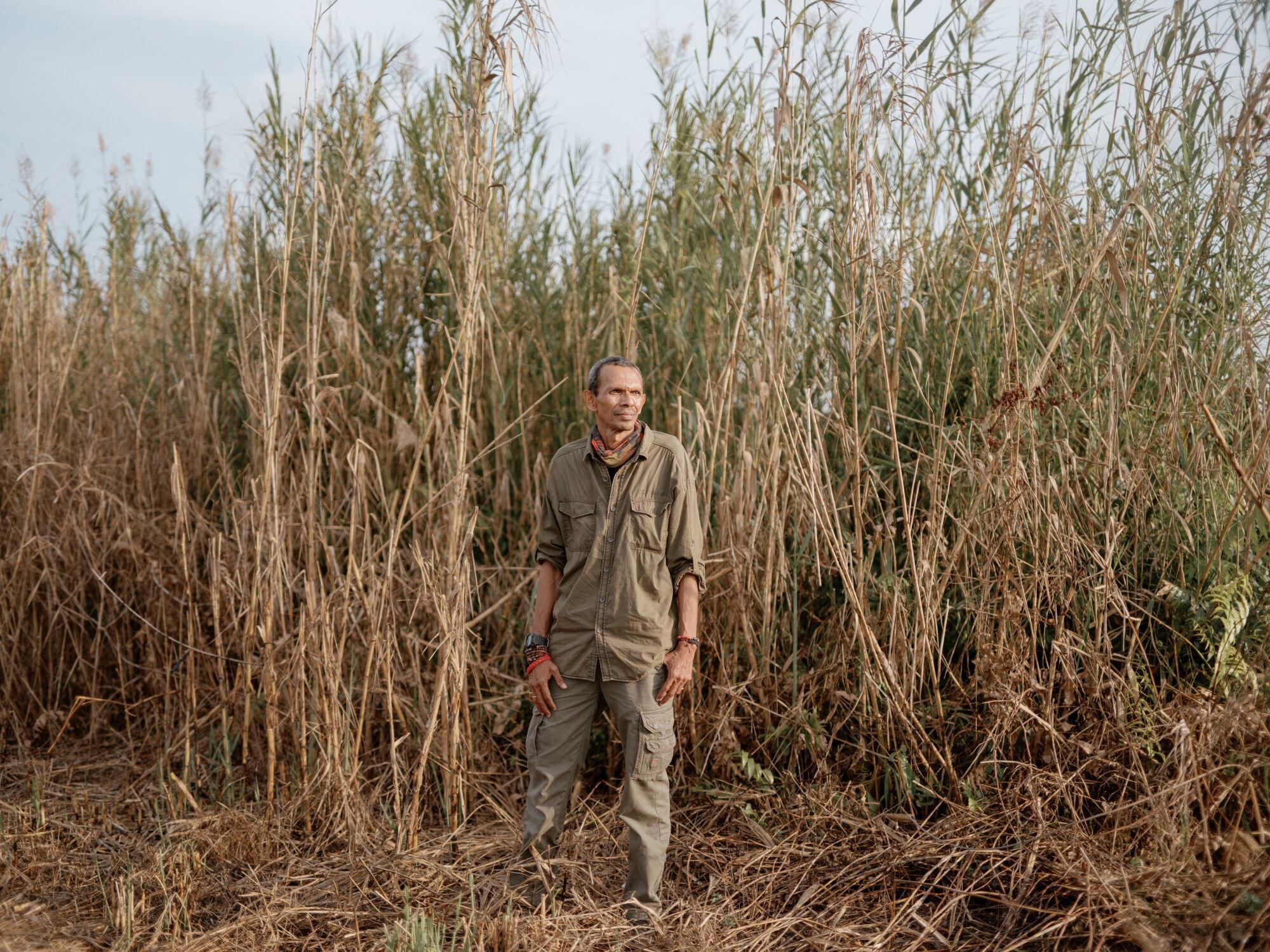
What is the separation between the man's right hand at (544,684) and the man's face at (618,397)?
0.62 metres

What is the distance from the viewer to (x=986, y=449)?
2.76 m

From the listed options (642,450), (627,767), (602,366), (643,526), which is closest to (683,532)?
(643,526)

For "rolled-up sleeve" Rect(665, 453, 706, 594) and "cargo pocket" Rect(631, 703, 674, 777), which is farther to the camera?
"rolled-up sleeve" Rect(665, 453, 706, 594)

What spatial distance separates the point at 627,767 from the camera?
2447mm

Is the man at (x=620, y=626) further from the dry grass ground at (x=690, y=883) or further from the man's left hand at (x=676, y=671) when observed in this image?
the dry grass ground at (x=690, y=883)

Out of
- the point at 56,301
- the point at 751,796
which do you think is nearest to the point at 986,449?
the point at 751,796

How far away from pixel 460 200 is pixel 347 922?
1968mm

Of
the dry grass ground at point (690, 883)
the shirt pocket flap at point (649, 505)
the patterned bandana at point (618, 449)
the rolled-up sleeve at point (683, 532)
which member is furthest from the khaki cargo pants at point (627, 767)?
the patterned bandana at point (618, 449)

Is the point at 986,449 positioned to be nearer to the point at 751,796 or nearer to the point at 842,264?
the point at 842,264

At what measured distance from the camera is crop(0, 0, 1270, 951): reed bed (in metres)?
2.47

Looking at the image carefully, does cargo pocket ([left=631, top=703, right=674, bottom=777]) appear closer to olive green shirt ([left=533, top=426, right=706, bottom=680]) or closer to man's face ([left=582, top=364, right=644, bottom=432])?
olive green shirt ([left=533, top=426, right=706, bottom=680])

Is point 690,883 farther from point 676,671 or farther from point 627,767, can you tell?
point 676,671

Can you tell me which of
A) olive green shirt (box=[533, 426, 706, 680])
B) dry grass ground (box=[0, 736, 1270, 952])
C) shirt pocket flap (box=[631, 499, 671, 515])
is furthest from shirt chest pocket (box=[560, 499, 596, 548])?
dry grass ground (box=[0, 736, 1270, 952])

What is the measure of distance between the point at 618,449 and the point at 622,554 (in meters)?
0.26
